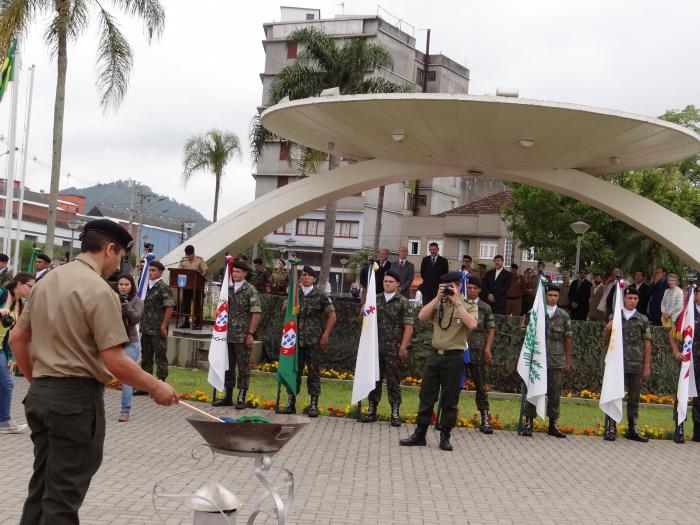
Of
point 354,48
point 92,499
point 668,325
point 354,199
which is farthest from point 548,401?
point 354,199

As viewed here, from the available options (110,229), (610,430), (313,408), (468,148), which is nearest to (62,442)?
(110,229)

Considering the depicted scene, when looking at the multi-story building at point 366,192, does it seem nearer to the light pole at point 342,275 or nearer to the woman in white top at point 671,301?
the light pole at point 342,275

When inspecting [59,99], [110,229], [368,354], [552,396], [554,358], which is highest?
[59,99]

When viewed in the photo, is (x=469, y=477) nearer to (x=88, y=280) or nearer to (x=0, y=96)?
(x=88, y=280)

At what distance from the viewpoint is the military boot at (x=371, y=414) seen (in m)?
12.8

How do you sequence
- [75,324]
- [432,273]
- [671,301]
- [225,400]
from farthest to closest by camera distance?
[432,273] < [671,301] < [225,400] < [75,324]

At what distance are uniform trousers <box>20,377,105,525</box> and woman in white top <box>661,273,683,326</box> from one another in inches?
607

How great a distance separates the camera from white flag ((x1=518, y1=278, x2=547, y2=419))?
12.4 metres

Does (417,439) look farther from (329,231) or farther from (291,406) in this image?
(329,231)

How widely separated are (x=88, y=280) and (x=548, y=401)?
9.35m

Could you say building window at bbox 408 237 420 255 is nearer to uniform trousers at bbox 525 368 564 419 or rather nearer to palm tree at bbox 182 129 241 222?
palm tree at bbox 182 129 241 222

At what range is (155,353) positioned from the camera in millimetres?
13875

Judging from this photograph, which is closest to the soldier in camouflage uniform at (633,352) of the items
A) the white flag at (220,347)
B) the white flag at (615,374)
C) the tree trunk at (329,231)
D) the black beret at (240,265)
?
the white flag at (615,374)

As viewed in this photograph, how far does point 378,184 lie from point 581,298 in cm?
611
